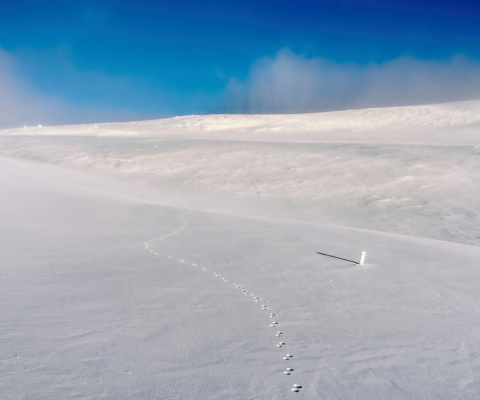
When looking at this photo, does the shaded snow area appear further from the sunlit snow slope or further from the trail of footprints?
the sunlit snow slope

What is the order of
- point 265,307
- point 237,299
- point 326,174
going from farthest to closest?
point 326,174 < point 237,299 < point 265,307

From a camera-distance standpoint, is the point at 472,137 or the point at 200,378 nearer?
the point at 200,378

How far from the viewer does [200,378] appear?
3.46m

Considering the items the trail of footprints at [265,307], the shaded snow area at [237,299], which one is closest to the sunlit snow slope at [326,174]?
the shaded snow area at [237,299]

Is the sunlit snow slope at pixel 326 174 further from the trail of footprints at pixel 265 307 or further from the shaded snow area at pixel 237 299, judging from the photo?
the trail of footprints at pixel 265 307

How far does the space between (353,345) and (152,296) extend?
2.53 metres

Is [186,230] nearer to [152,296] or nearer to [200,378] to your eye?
[152,296]

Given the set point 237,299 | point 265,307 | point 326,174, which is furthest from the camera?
point 326,174

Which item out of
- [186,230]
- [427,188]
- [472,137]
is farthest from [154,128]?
[186,230]

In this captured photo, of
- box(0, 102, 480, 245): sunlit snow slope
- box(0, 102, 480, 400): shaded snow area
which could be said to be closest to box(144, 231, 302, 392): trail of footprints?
box(0, 102, 480, 400): shaded snow area

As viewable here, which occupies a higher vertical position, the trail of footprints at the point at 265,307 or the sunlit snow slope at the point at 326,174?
the sunlit snow slope at the point at 326,174

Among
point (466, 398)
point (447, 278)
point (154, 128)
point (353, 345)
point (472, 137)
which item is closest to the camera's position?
point (466, 398)

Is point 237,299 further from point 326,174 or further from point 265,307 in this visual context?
point 326,174

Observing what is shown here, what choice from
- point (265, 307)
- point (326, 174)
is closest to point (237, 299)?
point (265, 307)
